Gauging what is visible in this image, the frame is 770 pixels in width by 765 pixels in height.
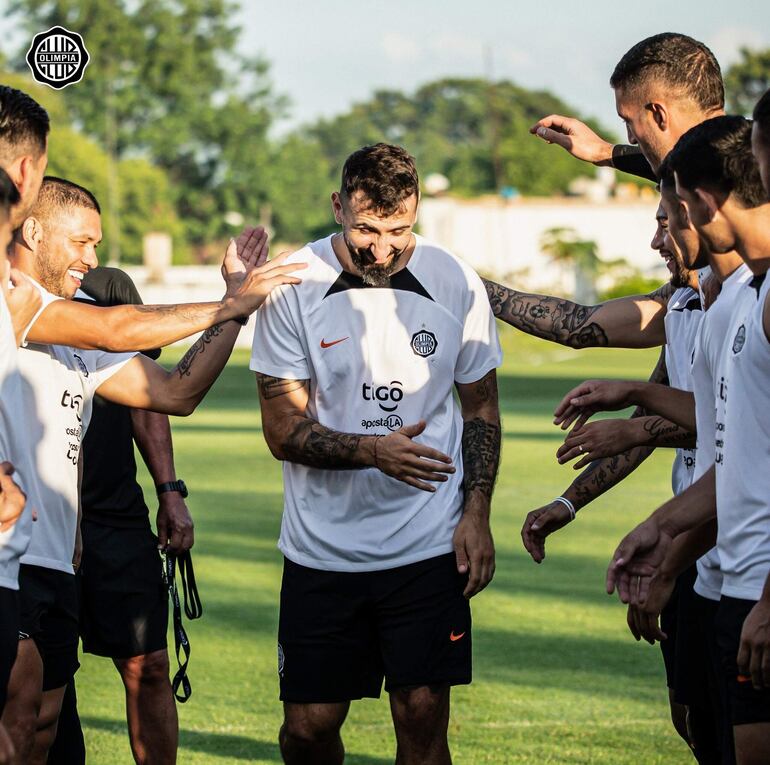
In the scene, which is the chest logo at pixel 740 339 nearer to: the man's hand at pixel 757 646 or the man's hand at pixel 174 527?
the man's hand at pixel 757 646

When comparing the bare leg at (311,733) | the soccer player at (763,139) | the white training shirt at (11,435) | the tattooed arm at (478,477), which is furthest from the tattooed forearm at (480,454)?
the soccer player at (763,139)

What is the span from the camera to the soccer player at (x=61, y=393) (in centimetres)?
529

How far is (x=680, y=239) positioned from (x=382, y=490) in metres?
1.71

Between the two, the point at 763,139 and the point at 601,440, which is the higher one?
the point at 763,139

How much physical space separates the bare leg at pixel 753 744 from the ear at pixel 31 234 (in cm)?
328

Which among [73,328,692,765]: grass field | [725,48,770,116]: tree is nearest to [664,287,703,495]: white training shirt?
[73,328,692,765]: grass field

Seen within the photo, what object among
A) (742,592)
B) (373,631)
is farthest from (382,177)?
(742,592)

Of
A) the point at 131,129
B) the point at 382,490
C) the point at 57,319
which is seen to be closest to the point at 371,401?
the point at 382,490

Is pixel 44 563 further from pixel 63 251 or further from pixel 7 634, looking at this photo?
pixel 63 251

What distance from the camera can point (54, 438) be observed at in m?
5.32

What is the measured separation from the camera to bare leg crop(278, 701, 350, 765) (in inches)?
230

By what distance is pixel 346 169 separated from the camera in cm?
582

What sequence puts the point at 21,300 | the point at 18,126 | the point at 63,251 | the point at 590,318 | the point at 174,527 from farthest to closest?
the point at 174,527 < the point at 590,318 < the point at 63,251 < the point at 21,300 < the point at 18,126

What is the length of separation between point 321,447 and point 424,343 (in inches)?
24.7
